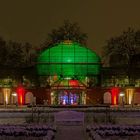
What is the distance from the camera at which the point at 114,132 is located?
32969mm

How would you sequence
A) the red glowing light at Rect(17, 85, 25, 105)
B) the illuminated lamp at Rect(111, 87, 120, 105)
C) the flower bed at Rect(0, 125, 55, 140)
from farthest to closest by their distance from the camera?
the illuminated lamp at Rect(111, 87, 120, 105)
the red glowing light at Rect(17, 85, 25, 105)
the flower bed at Rect(0, 125, 55, 140)

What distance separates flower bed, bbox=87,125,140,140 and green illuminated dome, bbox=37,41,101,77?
5960 cm

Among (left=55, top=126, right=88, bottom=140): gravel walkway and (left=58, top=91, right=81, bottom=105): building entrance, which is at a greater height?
(left=58, top=91, right=81, bottom=105): building entrance

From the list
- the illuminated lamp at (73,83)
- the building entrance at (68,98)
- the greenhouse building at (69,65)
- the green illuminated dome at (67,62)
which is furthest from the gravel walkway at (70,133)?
the green illuminated dome at (67,62)

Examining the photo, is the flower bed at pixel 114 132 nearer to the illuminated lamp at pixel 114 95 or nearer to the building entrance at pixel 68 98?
the building entrance at pixel 68 98

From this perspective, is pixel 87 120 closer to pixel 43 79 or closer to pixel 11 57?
pixel 43 79

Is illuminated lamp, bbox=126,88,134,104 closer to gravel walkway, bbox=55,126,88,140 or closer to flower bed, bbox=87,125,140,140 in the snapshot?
gravel walkway, bbox=55,126,88,140

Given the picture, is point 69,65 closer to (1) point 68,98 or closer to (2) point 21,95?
(1) point 68,98

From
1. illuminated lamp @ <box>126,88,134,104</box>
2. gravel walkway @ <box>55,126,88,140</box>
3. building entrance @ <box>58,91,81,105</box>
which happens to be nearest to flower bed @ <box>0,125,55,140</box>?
gravel walkway @ <box>55,126,88,140</box>

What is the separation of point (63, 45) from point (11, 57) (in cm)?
1599

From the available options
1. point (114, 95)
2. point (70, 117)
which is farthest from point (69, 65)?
point (70, 117)

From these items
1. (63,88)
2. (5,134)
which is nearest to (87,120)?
(5,134)

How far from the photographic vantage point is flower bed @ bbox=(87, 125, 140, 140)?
3152cm

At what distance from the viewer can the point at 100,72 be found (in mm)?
97000
